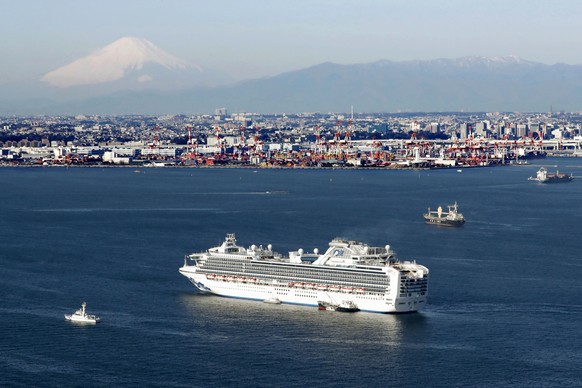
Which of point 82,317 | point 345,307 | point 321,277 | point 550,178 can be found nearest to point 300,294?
point 321,277

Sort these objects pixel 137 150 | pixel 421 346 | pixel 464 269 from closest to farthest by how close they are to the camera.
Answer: pixel 421 346 → pixel 464 269 → pixel 137 150

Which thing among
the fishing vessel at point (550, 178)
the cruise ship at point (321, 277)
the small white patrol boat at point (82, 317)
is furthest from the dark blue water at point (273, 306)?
the fishing vessel at point (550, 178)

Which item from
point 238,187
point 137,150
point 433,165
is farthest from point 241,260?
point 137,150

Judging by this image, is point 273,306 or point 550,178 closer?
point 273,306

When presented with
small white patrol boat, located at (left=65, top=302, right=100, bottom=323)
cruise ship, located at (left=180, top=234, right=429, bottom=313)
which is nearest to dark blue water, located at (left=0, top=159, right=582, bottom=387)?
small white patrol boat, located at (left=65, top=302, right=100, bottom=323)

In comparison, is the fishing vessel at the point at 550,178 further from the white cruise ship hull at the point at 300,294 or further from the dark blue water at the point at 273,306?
the white cruise ship hull at the point at 300,294

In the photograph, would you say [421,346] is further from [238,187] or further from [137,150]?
[137,150]

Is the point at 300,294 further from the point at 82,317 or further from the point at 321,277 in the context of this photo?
the point at 82,317
